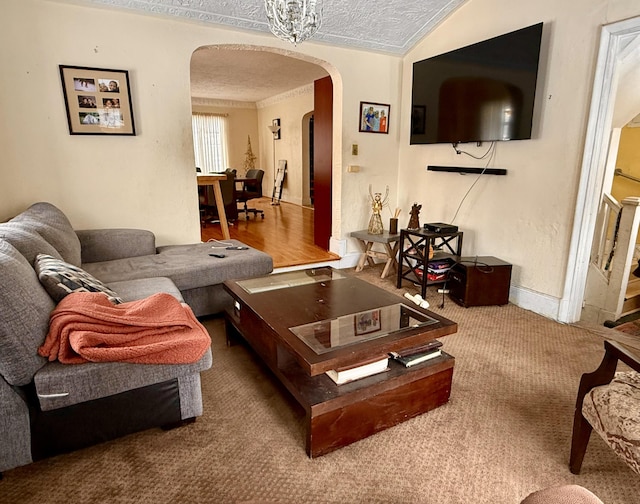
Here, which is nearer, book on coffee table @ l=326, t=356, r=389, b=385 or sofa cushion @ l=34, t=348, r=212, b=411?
sofa cushion @ l=34, t=348, r=212, b=411

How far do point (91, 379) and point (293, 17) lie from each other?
2.04 metres

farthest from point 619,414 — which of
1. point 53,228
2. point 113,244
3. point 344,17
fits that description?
point 344,17

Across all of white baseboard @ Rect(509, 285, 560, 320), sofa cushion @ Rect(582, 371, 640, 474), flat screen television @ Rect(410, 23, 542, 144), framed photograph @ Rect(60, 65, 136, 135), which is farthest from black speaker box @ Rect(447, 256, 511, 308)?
framed photograph @ Rect(60, 65, 136, 135)

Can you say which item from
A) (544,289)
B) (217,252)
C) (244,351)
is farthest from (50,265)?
(544,289)

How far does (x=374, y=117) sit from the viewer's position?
4.15 meters

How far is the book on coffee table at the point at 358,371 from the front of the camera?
1567mm

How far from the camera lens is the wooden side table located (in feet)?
12.9

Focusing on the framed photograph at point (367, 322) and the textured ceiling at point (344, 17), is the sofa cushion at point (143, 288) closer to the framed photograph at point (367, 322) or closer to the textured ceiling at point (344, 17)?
the framed photograph at point (367, 322)

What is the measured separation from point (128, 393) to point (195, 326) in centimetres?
36

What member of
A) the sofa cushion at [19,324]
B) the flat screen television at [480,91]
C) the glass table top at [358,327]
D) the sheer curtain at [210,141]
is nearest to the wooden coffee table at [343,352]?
the glass table top at [358,327]

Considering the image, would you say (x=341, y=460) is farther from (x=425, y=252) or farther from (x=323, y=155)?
(x=323, y=155)

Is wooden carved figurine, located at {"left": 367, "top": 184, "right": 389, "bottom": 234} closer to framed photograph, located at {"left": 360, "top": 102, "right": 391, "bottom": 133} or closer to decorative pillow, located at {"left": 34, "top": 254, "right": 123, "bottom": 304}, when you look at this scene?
framed photograph, located at {"left": 360, "top": 102, "right": 391, "bottom": 133}

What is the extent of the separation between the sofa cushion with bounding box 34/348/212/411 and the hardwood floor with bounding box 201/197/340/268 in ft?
7.55

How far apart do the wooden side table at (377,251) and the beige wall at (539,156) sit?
0.63m
